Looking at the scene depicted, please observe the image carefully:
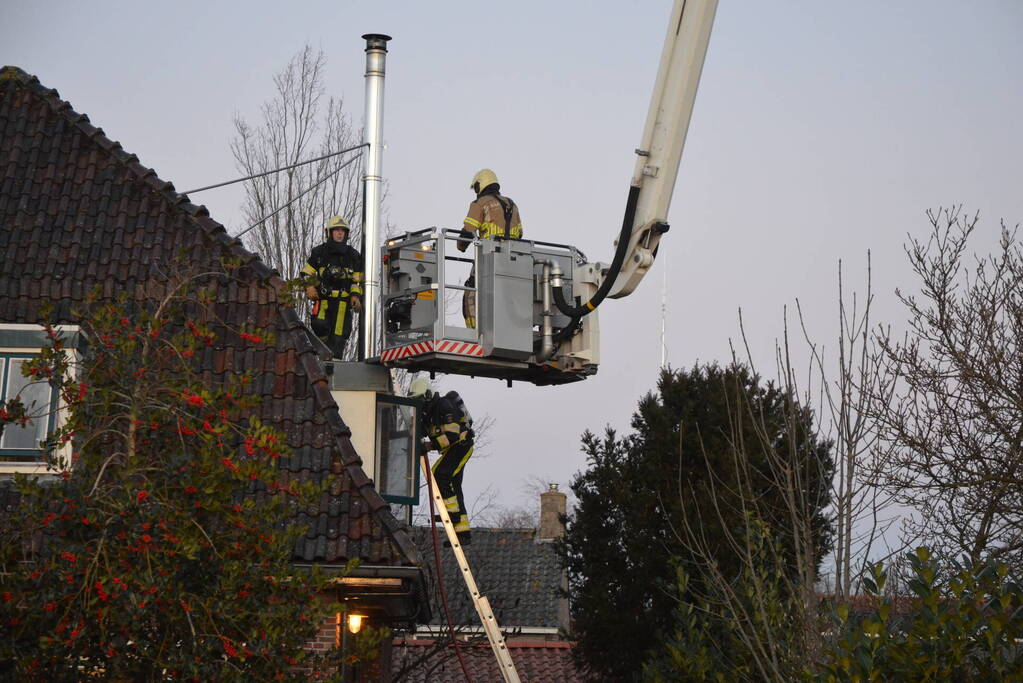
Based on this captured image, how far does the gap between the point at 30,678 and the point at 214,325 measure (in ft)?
17.6

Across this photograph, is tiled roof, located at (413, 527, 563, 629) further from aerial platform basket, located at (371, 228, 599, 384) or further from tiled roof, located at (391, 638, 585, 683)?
aerial platform basket, located at (371, 228, 599, 384)

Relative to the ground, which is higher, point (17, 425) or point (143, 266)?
point (143, 266)

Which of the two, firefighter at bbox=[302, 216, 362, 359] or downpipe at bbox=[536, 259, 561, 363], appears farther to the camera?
firefighter at bbox=[302, 216, 362, 359]

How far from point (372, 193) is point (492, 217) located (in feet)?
5.65

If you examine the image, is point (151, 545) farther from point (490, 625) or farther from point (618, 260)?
point (618, 260)

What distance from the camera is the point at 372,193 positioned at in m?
15.3

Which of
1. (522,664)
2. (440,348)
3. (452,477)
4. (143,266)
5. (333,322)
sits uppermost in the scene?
(143,266)

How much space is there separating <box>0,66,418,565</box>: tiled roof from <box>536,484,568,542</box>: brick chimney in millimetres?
22856

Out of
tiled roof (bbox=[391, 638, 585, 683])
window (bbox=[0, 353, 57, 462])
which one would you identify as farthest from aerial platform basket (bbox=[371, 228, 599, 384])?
tiled roof (bbox=[391, 638, 585, 683])

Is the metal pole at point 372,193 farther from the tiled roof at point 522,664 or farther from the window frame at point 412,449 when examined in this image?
the tiled roof at point 522,664

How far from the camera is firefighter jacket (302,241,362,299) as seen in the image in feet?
48.8

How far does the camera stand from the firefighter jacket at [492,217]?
14148 mm

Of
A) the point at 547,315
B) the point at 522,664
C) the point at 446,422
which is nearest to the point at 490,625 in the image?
the point at 446,422

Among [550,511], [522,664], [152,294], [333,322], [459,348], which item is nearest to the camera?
[152,294]
